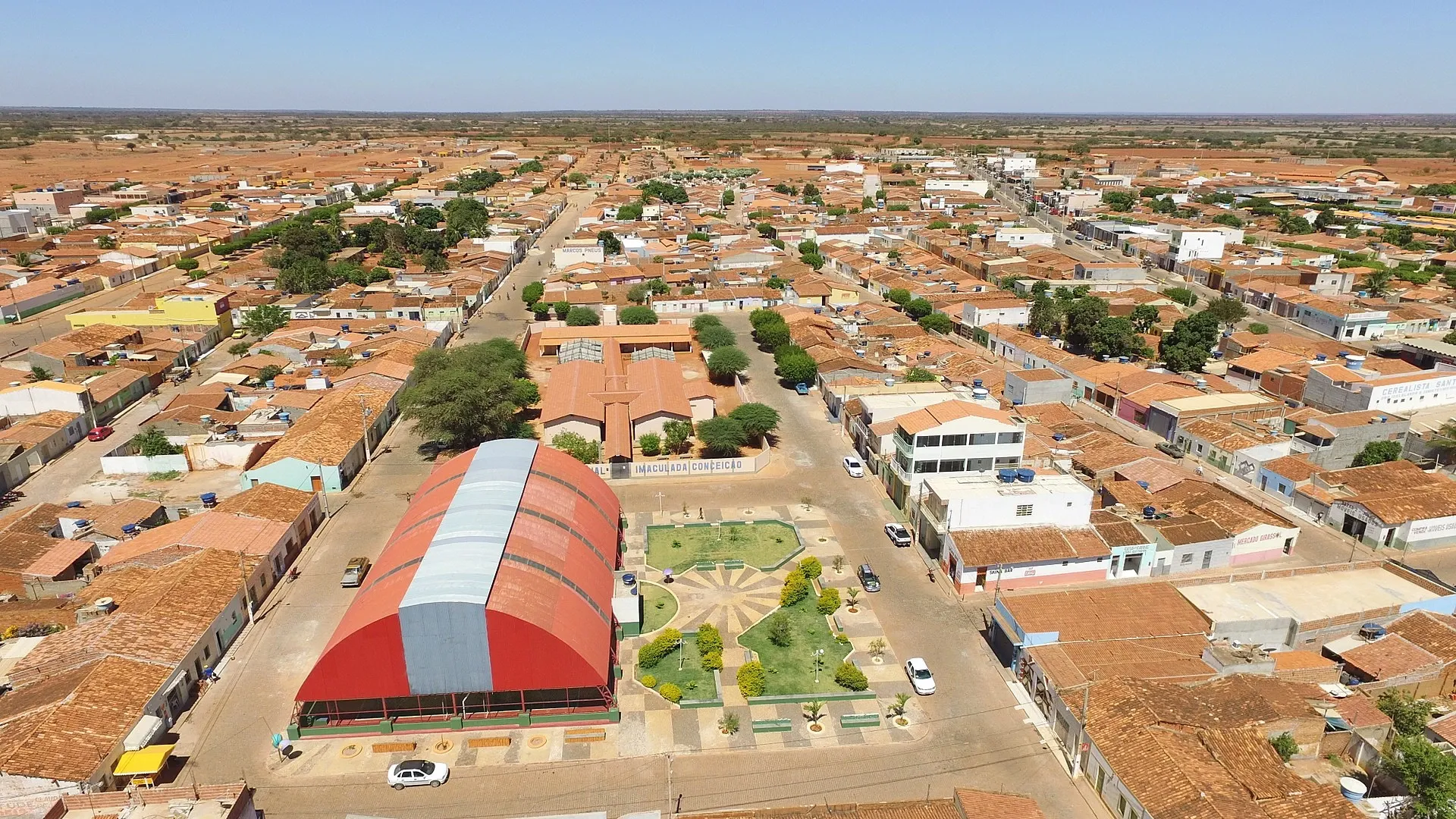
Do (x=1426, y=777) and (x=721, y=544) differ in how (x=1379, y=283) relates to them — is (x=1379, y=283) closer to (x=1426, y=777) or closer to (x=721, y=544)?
(x=1426, y=777)

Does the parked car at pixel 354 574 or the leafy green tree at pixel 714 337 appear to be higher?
the leafy green tree at pixel 714 337

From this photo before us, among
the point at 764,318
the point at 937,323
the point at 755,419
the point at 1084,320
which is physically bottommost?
the point at 755,419

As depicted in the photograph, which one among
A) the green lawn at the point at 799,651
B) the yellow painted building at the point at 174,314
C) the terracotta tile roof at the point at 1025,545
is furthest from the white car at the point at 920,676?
the yellow painted building at the point at 174,314


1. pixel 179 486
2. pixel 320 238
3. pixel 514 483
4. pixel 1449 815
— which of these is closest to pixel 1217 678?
pixel 1449 815

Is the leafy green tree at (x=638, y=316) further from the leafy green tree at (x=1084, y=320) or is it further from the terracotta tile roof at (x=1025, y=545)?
the terracotta tile roof at (x=1025, y=545)

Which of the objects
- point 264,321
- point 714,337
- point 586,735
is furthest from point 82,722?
point 264,321

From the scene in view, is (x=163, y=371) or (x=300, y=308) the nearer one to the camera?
(x=163, y=371)

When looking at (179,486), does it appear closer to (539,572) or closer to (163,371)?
(163,371)
